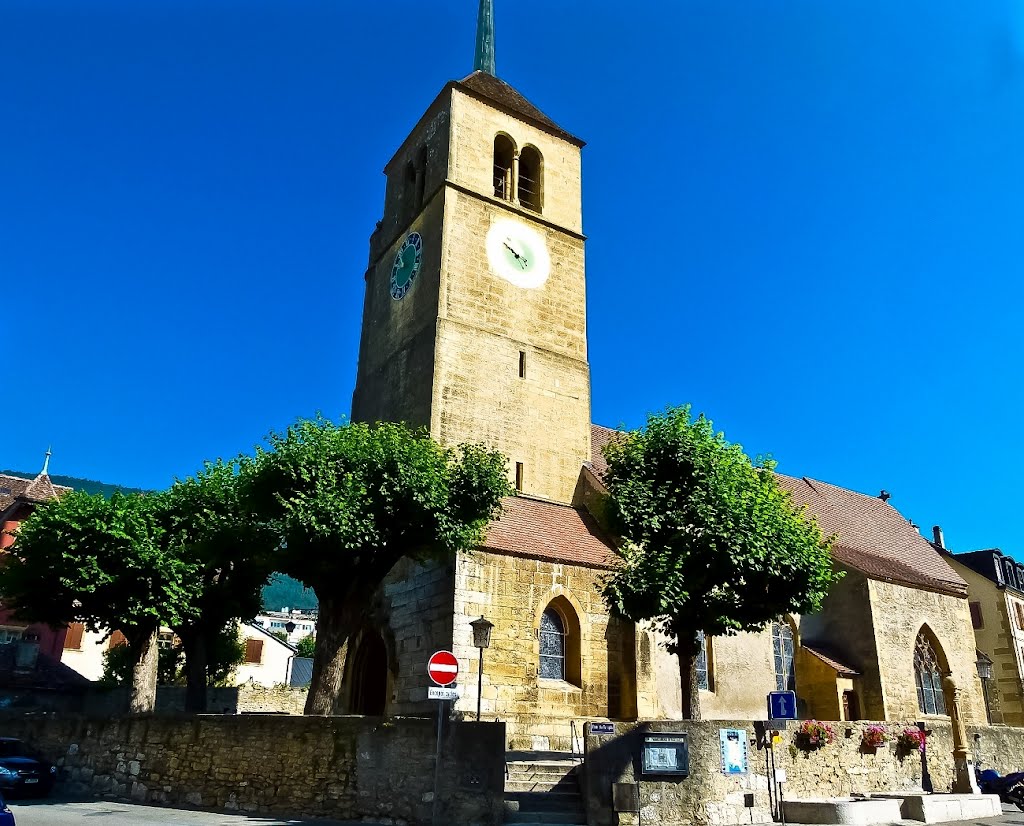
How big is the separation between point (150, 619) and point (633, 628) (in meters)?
13.1

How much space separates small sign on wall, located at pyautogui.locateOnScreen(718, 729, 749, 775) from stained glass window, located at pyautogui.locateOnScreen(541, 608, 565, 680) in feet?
18.9

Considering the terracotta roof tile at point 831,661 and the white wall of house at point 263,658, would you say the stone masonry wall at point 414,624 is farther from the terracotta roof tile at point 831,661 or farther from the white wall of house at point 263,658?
the white wall of house at point 263,658

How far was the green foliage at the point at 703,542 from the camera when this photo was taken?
17.5m

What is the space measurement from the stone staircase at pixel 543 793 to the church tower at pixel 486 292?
9736mm

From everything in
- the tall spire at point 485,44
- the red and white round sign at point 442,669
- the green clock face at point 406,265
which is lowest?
the red and white round sign at point 442,669

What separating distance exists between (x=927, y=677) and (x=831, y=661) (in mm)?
4870

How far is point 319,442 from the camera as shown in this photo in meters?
18.4

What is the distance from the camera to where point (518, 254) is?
26859 millimetres

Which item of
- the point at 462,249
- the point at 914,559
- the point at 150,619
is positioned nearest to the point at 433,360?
the point at 462,249

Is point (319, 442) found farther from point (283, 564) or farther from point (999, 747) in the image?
point (999, 747)

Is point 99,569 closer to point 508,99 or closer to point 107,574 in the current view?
point 107,574

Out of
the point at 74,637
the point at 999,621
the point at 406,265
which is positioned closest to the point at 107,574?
the point at 406,265

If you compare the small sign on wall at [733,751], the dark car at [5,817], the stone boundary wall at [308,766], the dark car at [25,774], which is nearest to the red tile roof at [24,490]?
the dark car at [25,774]

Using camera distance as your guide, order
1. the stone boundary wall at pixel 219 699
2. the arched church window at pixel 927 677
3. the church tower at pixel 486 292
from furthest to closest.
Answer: the stone boundary wall at pixel 219 699 < the arched church window at pixel 927 677 < the church tower at pixel 486 292
